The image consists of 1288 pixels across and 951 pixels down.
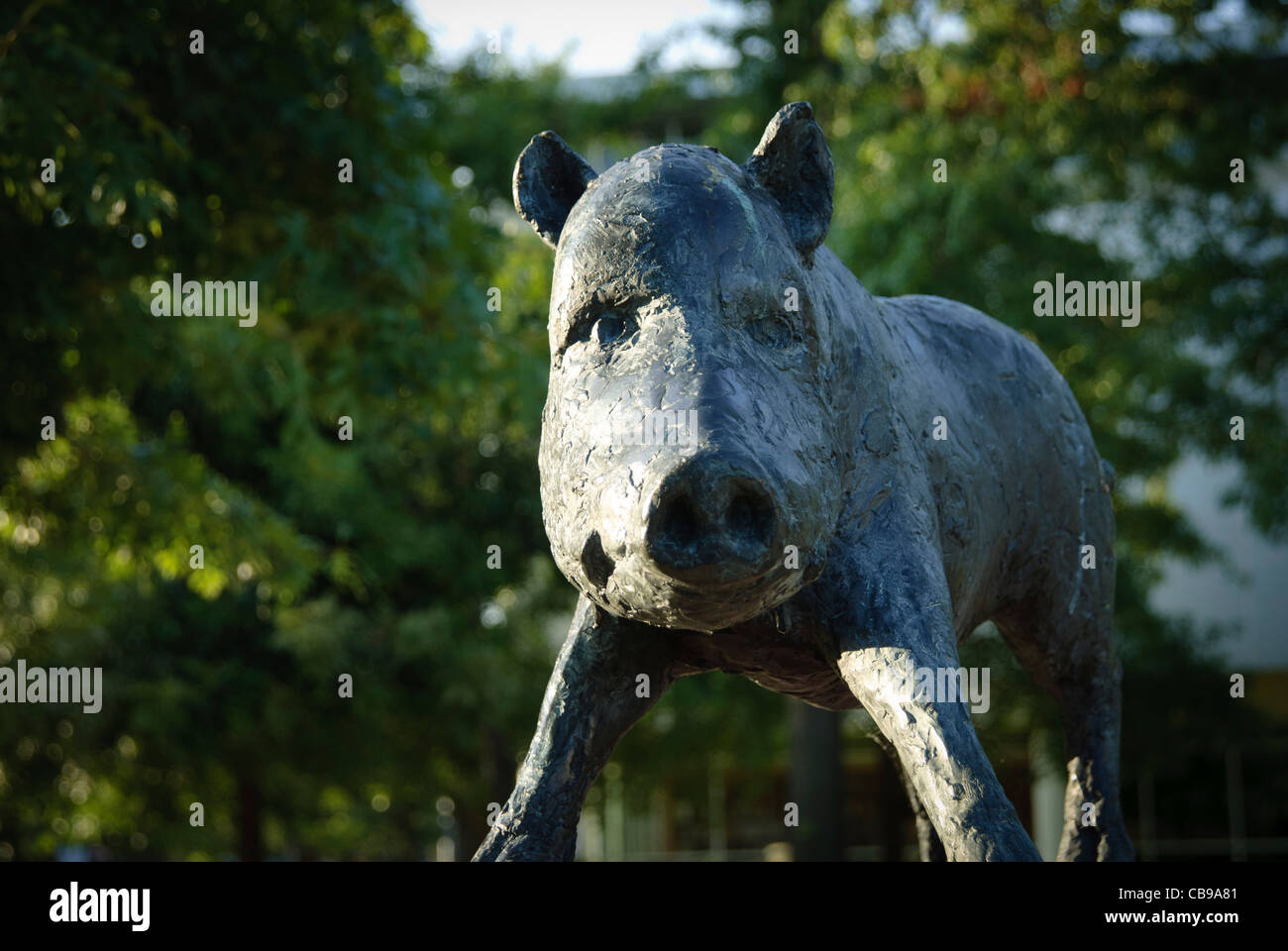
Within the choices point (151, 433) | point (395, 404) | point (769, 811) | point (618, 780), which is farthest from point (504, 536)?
point (769, 811)

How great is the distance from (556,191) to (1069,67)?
11.2m

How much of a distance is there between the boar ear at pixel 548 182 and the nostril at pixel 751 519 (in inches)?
38.6

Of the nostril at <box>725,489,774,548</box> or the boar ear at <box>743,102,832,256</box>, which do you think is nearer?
the nostril at <box>725,489,774,548</box>

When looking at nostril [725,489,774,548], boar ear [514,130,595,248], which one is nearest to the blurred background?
boar ear [514,130,595,248]

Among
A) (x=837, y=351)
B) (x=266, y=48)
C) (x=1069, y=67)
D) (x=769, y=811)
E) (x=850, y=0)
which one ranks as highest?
(x=850, y=0)

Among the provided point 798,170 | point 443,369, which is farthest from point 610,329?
point 443,369

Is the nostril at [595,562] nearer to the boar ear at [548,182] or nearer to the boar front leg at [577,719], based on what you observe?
the boar front leg at [577,719]

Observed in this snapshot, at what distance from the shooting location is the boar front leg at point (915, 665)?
2.99 m

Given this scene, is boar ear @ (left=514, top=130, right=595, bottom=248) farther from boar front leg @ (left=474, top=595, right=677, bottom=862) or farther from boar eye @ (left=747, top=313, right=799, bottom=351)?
boar front leg @ (left=474, top=595, right=677, bottom=862)

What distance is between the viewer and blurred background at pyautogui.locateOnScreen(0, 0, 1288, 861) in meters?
7.84

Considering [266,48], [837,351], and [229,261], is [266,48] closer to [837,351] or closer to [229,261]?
[229,261]

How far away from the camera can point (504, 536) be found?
15.0 m
